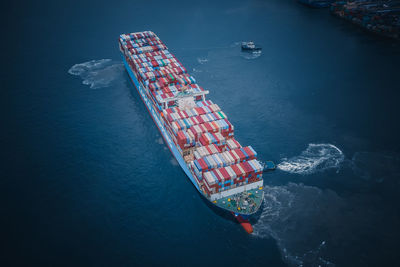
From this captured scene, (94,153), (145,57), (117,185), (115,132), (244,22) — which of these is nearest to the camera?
(117,185)

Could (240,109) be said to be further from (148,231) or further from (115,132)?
(148,231)

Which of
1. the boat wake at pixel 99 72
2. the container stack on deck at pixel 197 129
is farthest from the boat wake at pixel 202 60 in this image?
the boat wake at pixel 99 72

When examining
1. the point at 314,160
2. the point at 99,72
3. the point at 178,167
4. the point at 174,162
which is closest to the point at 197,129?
the point at 178,167

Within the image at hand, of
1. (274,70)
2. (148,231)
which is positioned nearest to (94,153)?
(148,231)

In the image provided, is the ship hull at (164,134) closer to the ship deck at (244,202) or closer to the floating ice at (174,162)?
the ship deck at (244,202)

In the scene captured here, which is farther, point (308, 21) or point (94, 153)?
point (308, 21)
